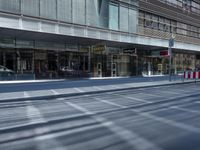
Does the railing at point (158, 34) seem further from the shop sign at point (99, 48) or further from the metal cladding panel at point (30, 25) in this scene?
the metal cladding panel at point (30, 25)

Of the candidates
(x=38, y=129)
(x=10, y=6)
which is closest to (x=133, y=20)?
(x=10, y=6)

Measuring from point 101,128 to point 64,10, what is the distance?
17433 millimetres

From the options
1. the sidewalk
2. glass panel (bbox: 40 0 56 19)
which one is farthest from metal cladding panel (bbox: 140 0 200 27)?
the sidewalk

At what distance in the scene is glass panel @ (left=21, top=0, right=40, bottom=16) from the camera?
714 inches

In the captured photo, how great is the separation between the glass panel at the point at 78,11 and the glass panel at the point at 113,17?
375 centimetres

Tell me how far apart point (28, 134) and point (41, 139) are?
20.2 inches

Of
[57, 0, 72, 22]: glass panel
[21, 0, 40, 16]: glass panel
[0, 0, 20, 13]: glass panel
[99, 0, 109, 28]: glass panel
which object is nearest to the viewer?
[0, 0, 20, 13]: glass panel

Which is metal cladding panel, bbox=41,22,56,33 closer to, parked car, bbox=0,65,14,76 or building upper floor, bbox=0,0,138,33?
building upper floor, bbox=0,0,138,33

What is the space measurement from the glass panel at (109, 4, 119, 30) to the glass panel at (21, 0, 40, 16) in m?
8.71

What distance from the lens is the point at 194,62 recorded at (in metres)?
44.0

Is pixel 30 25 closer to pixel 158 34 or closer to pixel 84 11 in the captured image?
pixel 84 11

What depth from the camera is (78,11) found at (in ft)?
70.4

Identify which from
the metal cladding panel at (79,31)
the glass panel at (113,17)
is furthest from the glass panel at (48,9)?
the glass panel at (113,17)

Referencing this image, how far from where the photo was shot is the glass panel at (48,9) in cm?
1917
